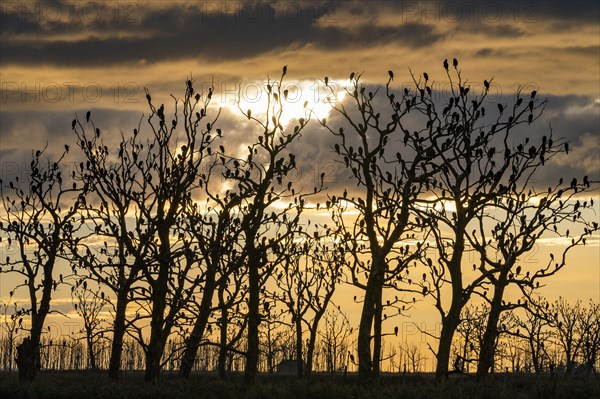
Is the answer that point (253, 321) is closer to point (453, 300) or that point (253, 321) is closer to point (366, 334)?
point (366, 334)

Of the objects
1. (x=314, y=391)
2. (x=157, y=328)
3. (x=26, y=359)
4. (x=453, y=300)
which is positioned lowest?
(x=314, y=391)

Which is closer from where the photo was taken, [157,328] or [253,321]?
[157,328]

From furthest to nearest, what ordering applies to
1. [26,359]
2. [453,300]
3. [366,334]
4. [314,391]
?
[26,359], [453,300], [366,334], [314,391]

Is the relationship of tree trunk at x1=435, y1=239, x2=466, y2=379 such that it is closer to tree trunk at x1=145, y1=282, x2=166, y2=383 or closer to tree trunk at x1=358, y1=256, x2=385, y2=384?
tree trunk at x1=358, y1=256, x2=385, y2=384

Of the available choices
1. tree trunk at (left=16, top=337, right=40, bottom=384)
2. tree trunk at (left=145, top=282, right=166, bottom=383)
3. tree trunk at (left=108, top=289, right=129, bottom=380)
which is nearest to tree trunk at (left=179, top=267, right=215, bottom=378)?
tree trunk at (left=145, top=282, right=166, bottom=383)

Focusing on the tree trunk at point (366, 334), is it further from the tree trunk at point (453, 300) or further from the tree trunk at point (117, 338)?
the tree trunk at point (117, 338)

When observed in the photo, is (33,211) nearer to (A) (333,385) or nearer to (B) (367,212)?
(B) (367,212)

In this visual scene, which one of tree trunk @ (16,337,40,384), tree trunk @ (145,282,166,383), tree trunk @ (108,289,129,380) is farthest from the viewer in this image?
tree trunk @ (108,289,129,380)

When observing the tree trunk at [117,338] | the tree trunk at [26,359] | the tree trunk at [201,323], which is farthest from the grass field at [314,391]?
the tree trunk at [117,338]

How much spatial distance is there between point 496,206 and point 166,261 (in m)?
11.4

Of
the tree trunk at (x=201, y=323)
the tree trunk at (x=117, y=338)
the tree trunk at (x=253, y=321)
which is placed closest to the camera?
the tree trunk at (x=201, y=323)

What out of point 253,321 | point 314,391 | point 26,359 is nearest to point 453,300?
point 253,321

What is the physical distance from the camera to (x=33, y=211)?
37094 millimetres

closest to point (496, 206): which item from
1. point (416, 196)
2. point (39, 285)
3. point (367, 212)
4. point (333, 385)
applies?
point (416, 196)
